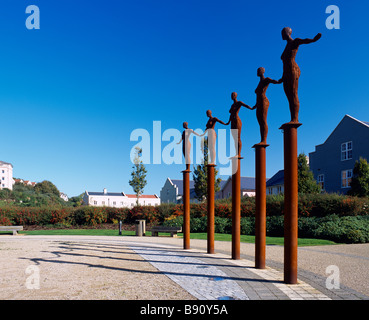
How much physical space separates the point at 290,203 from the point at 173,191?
172 feet

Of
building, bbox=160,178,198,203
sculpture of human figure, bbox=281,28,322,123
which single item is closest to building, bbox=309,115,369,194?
sculpture of human figure, bbox=281,28,322,123

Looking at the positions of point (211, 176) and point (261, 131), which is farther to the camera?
point (211, 176)

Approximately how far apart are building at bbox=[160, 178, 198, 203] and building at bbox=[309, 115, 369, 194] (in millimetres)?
25002

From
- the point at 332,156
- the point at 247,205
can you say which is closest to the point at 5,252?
the point at 247,205

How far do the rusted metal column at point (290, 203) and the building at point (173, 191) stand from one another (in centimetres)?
4848

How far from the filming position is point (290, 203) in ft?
20.9

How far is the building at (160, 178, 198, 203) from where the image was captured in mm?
57031

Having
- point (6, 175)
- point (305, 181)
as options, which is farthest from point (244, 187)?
point (6, 175)

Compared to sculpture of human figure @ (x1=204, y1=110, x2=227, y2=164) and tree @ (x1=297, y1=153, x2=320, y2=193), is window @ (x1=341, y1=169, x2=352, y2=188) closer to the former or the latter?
tree @ (x1=297, y1=153, x2=320, y2=193)

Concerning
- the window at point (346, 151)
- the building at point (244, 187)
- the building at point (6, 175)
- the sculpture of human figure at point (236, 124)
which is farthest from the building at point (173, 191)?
the building at point (6, 175)

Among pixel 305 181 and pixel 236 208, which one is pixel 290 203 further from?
pixel 305 181

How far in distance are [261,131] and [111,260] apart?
520 centimetres
